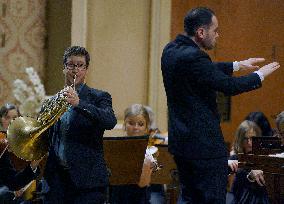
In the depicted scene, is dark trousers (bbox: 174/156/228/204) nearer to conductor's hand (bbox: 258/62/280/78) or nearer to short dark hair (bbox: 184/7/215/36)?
conductor's hand (bbox: 258/62/280/78)

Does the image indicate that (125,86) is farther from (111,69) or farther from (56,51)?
(56,51)

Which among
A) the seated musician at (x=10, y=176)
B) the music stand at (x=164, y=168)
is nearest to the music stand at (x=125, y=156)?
the seated musician at (x=10, y=176)

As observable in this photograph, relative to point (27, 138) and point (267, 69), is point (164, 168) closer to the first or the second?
point (27, 138)

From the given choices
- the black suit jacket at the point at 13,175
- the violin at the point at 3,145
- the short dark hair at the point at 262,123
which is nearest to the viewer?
the black suit jacket at the point at 13,175

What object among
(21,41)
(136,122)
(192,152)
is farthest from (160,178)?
(21,41)

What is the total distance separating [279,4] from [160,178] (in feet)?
12.2

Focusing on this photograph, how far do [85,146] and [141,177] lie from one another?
42.1 inches

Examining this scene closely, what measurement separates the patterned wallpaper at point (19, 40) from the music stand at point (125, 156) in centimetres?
237

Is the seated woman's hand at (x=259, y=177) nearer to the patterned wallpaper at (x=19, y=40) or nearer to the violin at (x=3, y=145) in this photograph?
the violin at (x=3, y=145)

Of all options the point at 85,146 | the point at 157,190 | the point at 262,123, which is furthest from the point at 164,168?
the point at 262,123

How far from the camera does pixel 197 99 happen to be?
2637mm

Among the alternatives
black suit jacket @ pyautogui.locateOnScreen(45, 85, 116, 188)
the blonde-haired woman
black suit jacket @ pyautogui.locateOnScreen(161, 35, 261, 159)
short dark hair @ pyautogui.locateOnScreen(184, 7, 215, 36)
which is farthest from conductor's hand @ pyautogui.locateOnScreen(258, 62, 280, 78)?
the blonde-haired woman

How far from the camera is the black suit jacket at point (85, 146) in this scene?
277 centimetres

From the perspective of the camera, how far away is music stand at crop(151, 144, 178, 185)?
13.1ft
